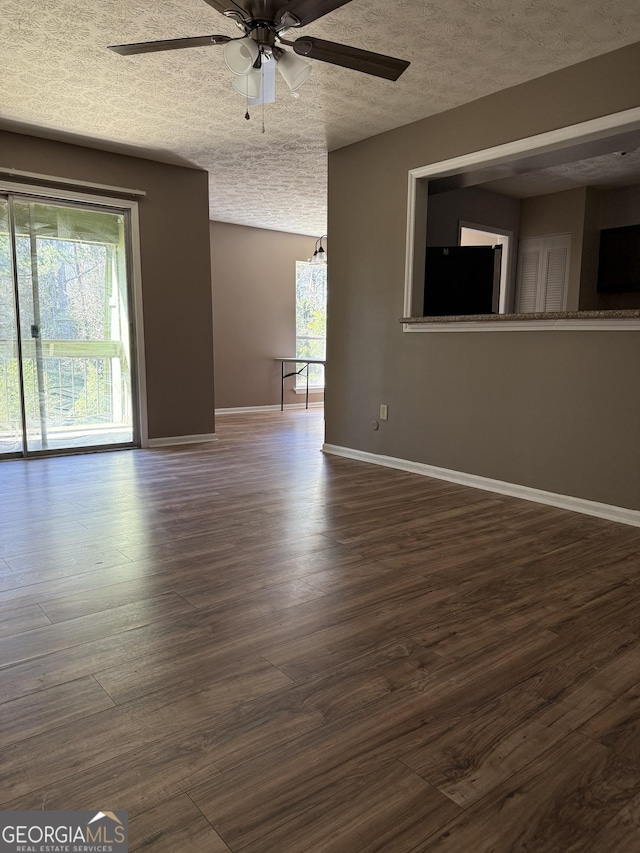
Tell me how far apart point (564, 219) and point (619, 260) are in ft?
2.19

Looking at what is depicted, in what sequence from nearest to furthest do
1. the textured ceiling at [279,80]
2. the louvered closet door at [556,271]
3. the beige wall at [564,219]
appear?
1. the textured ceiling at [279,80]
2. the beige wall at [564,219]
3. the louvered closet door at [556,271]

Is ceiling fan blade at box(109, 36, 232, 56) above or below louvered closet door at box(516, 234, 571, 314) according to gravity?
above

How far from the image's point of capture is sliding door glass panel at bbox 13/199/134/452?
4.45m

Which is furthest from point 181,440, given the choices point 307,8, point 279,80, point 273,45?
point 307,8

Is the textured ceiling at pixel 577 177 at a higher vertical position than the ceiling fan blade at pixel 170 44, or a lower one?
higher

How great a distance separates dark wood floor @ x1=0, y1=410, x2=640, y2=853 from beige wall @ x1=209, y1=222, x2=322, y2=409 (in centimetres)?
475

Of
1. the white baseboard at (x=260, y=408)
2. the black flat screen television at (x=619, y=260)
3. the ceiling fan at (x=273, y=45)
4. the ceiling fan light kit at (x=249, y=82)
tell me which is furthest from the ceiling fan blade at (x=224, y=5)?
the white baseboard at (x=260, y=408)

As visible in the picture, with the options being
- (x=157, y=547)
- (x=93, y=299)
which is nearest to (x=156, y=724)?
(x=157, y=547)

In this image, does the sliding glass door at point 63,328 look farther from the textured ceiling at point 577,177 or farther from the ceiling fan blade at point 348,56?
the textured ceiling at point 577,177

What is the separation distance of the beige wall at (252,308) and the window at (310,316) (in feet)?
0.61

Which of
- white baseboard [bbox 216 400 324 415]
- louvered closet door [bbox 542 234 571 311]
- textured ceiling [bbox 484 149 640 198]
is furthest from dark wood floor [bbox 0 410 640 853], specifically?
white baseboard [bbox 216 400 324 415]

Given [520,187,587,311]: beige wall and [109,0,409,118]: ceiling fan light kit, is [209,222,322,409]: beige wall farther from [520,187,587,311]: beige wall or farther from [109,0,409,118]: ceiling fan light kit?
[109,0,409,118]: ceiling fan light kit

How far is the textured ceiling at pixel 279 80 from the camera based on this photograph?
8.52ft

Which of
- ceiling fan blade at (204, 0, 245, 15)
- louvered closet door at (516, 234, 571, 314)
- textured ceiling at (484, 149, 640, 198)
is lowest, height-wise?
louvered closet door at (516, 234, 571, 314)
